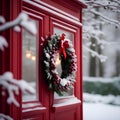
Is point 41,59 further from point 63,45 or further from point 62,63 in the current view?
point 62,63

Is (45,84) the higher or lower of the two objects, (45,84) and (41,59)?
the lower

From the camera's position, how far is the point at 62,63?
20.9 ft

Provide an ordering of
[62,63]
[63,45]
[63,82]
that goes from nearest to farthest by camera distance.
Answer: [63,82]
[63,45]
[62,63]

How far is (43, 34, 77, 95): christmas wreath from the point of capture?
5452mm

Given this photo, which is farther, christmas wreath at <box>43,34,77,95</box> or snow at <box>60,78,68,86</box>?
snow at <box>60,78,68,86</box>

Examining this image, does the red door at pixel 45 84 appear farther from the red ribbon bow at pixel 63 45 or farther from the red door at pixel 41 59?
the red ribbon bow at pixel 63 45

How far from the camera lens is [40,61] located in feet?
17.9

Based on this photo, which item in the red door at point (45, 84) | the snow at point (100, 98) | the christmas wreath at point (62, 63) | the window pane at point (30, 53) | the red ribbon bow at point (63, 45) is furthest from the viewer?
the snow at point (100, 98)

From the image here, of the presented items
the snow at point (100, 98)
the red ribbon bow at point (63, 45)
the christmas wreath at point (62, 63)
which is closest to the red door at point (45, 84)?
the christmas wreath at point (62, 63)

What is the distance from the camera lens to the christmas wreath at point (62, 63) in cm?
545

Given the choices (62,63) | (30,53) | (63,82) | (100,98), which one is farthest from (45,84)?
(100,98)

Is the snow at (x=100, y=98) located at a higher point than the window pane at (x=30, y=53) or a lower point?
lower

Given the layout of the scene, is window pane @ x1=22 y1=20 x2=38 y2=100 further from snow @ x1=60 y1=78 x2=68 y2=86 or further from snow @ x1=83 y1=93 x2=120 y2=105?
snow @ x1=83 y1=93 x2=120 y2=105

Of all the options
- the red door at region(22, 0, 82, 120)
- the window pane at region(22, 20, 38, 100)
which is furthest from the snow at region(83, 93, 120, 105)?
the red door at region(22, 0, 82, 120)
